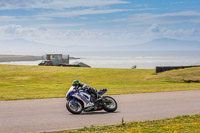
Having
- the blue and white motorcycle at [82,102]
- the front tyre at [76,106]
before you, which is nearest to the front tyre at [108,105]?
the blue and white motorcycle at [82,102]

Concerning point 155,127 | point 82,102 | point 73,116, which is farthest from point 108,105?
point 155,127

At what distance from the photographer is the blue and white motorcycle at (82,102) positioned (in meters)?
12.7

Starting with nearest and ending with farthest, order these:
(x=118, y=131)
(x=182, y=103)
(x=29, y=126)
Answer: (x=118, y=131)
(x=29, y=126)
(x=182, y=103)

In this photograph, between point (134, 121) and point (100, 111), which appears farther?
point (100, 111)

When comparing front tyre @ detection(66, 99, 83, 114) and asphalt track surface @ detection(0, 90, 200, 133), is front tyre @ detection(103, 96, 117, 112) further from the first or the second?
front tyre @ detection(66, 99, 83, 114)

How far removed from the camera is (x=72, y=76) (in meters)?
46.1

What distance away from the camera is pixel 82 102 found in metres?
12.9

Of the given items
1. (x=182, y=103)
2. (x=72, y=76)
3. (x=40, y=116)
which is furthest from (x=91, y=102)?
(x=72, y=76)

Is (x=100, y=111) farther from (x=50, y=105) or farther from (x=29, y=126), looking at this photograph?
(x=29, y=126)

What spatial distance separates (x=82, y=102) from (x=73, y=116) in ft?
2.74

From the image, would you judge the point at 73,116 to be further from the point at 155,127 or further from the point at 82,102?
the point at 155,127

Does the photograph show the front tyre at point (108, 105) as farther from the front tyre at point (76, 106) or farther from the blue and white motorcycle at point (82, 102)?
the front tyre at point (76, 106)

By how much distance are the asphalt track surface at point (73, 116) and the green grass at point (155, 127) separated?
0.71 m

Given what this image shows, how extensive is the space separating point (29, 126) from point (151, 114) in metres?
4.71
